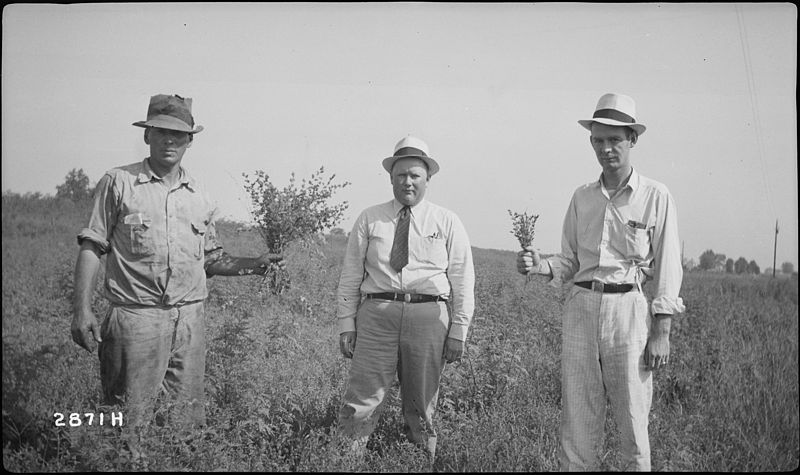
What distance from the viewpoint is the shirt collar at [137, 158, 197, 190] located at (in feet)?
13.0

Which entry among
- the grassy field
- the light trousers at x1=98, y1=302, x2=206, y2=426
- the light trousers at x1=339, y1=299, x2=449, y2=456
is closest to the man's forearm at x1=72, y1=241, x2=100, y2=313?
the light trousers at x1=98, y1=302, x2=206, y2=426

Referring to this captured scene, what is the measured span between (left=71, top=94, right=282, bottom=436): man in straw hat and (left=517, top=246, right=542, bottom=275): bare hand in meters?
2.20

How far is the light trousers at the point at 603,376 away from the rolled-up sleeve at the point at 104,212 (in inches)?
118

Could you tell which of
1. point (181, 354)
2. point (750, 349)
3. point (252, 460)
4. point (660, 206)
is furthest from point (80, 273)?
point (750, 349)

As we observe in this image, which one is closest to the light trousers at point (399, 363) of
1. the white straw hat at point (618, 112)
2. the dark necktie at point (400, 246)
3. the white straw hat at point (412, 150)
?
the dark necktie at point (400, 246)

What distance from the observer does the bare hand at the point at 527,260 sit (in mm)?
3678

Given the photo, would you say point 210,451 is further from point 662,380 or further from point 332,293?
point 332,293

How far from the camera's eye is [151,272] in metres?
3.91

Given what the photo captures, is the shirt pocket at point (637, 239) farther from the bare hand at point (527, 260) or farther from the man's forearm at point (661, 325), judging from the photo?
the bare hand at point (527, 260)

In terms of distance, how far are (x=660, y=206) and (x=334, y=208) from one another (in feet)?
9.97

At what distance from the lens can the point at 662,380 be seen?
5.45m

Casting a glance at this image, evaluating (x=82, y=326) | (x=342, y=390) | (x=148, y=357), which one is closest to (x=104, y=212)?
(x=82, y=326)

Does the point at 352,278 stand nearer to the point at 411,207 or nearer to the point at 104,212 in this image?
the point at 411,207

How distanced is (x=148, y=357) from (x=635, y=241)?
10.4 feet
